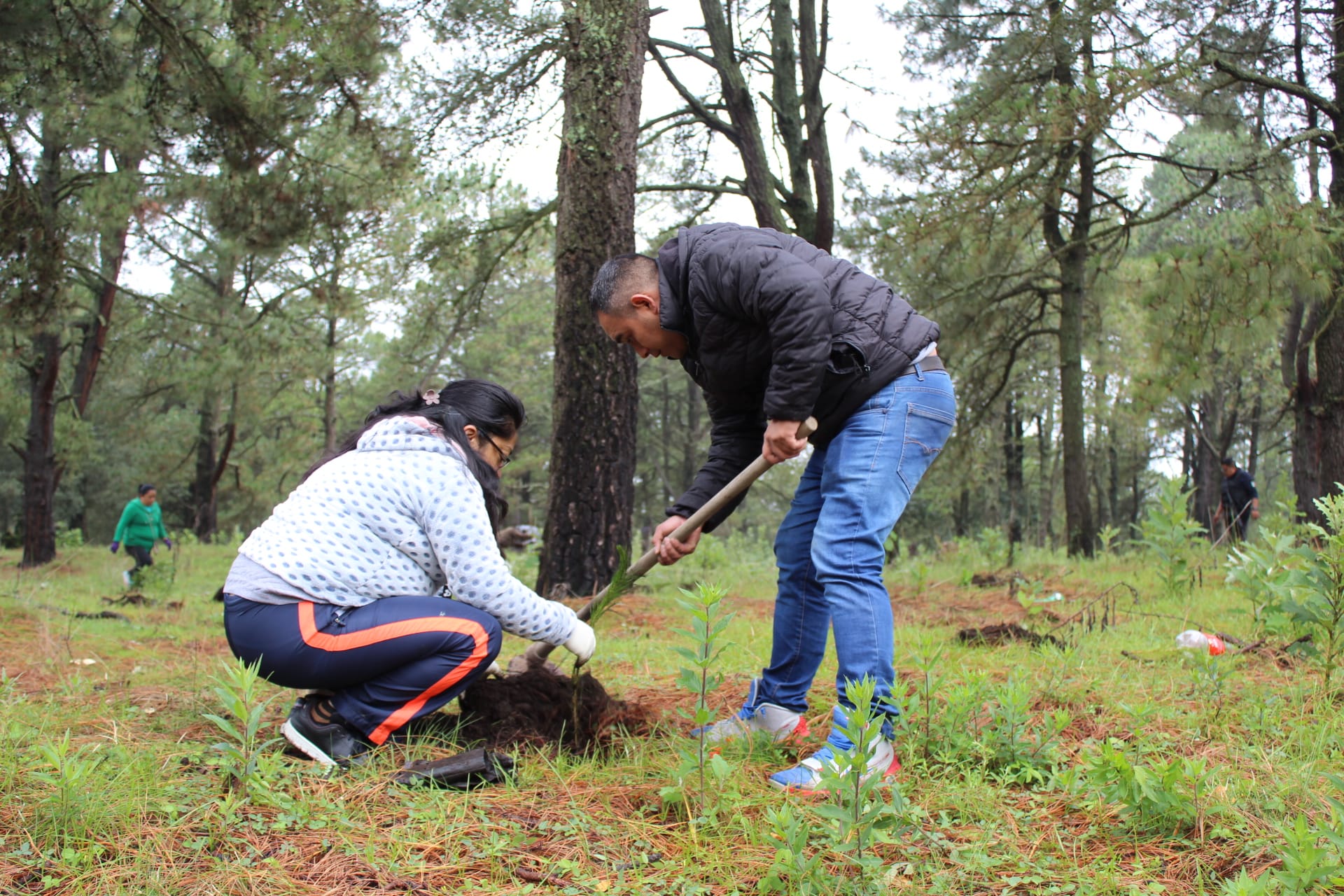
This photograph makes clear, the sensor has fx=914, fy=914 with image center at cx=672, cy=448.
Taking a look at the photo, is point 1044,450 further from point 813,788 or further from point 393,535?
point 393,535

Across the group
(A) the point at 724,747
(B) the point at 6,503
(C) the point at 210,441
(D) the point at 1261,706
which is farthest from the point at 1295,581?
(B) the point at 6,503

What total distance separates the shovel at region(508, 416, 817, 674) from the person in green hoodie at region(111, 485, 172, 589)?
1014 cm

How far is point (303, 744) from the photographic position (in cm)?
246

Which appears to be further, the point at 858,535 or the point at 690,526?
the point at 690,526

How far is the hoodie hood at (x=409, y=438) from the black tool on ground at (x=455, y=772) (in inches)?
32.2

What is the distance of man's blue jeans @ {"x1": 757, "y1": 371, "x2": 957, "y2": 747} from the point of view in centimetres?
244

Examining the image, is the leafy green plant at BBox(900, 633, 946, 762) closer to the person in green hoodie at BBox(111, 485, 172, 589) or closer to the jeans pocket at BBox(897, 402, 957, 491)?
the jeans pocket at BBox(897, 402, 957, 491)

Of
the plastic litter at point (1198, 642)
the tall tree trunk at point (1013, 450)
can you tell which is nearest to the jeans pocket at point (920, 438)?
the plastic litter at point (1198, 642)

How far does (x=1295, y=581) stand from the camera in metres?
3.19

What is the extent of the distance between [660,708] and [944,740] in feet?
3.30

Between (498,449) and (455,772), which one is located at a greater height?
(498,449)

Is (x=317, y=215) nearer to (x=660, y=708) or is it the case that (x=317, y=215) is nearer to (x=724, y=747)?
(x=660, y=708)

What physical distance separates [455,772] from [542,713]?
1.63ft

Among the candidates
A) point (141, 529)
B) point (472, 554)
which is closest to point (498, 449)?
point (472, 554)
